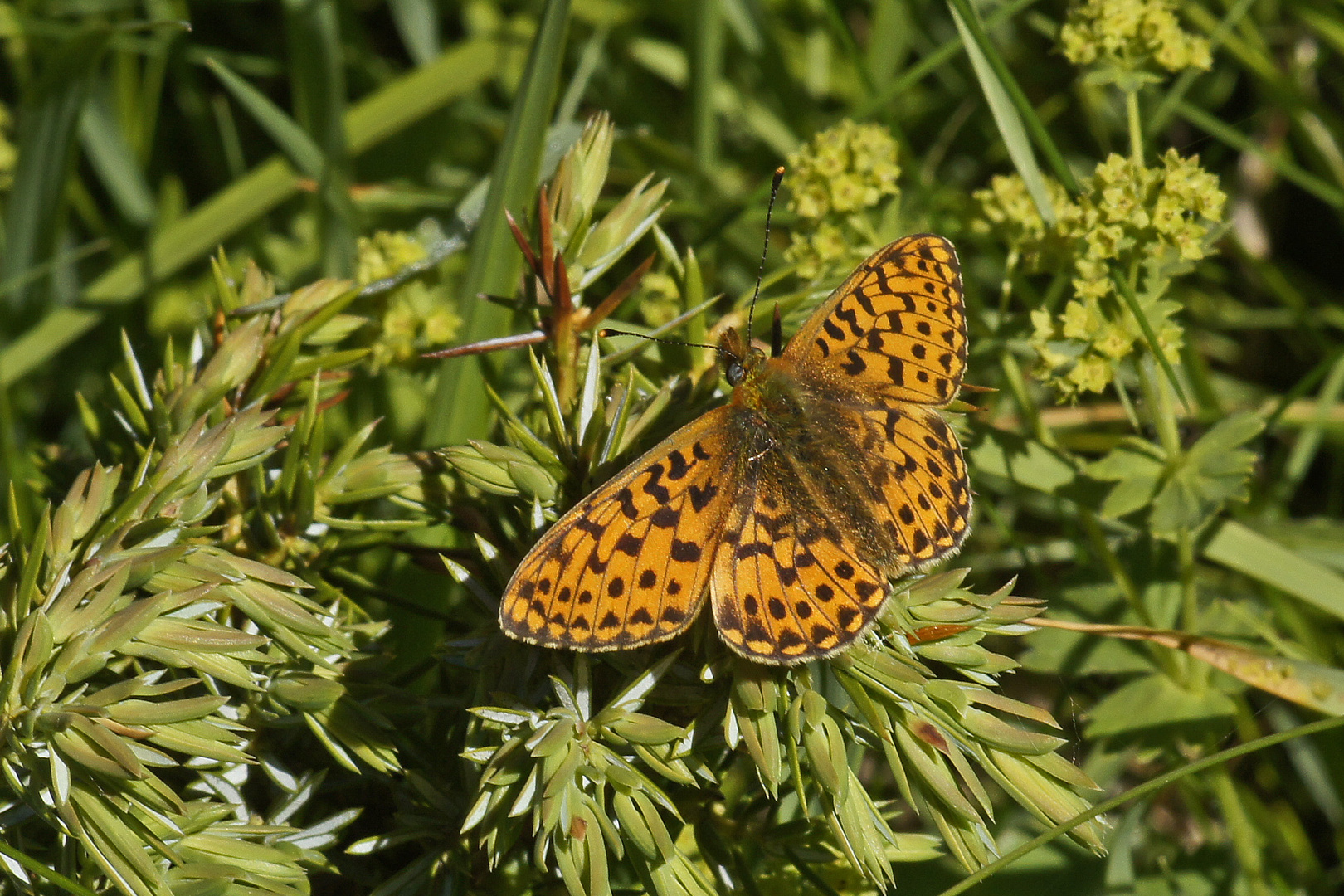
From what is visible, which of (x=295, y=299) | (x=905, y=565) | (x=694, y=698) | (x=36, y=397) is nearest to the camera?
(x=694, y=698)

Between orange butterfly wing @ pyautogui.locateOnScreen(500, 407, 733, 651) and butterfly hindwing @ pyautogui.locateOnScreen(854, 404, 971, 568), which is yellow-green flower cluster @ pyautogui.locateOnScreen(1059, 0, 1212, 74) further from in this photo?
orange butterfly wing @ pyautogui.locateOnScreen(500, 407, 733, 651)

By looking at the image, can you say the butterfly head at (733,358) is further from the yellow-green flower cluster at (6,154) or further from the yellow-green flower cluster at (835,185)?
the yellow-green flower cluster at (6,154)

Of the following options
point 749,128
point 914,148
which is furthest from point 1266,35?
point 749,128


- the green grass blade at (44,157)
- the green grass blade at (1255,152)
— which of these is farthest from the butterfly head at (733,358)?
the green grass blade at (44,157)

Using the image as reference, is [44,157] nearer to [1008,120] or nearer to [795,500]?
[795,500]

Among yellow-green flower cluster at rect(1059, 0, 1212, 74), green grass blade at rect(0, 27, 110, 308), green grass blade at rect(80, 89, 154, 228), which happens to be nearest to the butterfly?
yellow-green flower cluster at rect(1059, 0, 1212, 74)

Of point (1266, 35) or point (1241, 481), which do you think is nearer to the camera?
point (1241, 481)

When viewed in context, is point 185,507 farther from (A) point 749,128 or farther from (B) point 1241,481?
(A) point 749,128
